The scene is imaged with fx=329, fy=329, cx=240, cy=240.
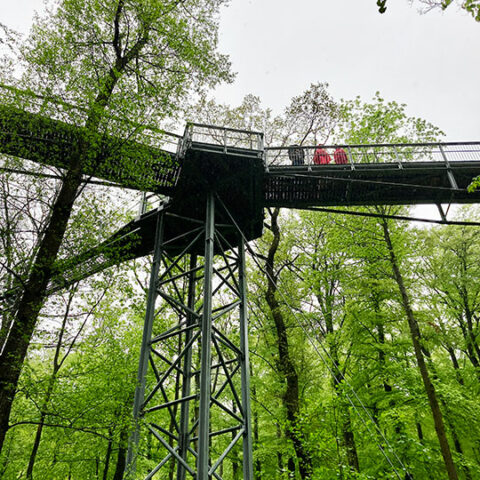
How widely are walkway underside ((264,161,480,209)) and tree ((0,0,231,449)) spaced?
129 inches

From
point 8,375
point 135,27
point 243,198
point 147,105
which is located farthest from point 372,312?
point 135,27

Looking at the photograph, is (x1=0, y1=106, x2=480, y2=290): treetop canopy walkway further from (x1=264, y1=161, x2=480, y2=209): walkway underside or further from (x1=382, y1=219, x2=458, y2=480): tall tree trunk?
(x1=382, y1=219, x2=458, y2=480): tall tree trunk

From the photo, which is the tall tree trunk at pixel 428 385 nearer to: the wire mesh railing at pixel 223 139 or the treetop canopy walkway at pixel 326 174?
the treetop canopy walkway at pixel 326 174

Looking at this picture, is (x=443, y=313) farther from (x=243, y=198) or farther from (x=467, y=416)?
(x=243, y=198)

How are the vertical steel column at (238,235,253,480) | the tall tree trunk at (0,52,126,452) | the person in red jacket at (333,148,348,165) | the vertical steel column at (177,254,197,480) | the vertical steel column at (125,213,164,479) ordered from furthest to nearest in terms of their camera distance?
1. the person in red jacket at (333,148,348,165)
2. the vertical steel column at (177,254,197,480)
3. the vertical steel column at (238,235,253,480)
4. the vertical steel column at (125,213,164,479)
5. the tall tree trunk at (0,52,126,452)

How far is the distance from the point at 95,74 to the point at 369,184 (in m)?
6.94

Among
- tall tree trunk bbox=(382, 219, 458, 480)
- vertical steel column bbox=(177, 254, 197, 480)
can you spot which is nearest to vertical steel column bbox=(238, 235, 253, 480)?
vertical steel column bbox=(177, 254, 197, 480)

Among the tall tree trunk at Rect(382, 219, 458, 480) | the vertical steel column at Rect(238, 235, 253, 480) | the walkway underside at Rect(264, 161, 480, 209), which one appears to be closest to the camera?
the vertical steel column at Rect(238, 235, 253, 480)

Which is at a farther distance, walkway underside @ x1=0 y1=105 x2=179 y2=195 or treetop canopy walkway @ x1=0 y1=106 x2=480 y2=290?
treetop canopy walkway @ x1=0 y1=106 x2=480 y2=290

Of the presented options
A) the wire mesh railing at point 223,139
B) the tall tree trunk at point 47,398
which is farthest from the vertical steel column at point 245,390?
the tall tree trunk at point 47,398

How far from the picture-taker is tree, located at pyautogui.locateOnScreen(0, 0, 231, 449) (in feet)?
16.2

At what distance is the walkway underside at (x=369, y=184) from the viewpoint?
8.20 meters

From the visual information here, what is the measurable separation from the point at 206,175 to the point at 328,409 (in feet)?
20.7

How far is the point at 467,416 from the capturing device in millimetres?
8758
